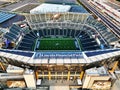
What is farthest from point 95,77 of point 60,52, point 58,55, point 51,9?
point 51,9

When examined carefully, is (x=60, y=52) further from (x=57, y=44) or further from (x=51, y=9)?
(x=51, y=9)

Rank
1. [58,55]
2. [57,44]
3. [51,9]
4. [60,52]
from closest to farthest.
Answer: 1. [58,55]
2. [60,52]
3. [57,44]
4. [51,9]

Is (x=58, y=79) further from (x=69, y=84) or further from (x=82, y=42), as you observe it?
(x=82, y=42)

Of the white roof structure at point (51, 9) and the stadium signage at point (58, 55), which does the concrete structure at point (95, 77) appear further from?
the white roof structure at point (51, 9)

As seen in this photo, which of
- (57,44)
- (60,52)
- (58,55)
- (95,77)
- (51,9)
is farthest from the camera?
(51,9)

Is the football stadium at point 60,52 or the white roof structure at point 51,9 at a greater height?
the white roof structure at point 51,9

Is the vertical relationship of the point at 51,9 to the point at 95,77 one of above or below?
above

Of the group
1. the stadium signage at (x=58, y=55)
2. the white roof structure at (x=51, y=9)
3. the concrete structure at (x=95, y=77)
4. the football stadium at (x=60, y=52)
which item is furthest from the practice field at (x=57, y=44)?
the concrete structure at (x=95, y=77)

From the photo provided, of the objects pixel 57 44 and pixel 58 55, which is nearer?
pixel 58 55

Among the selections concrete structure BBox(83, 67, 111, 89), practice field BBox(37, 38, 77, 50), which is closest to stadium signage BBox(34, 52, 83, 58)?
concrete structure BBox(83, 67, 111, 89)
